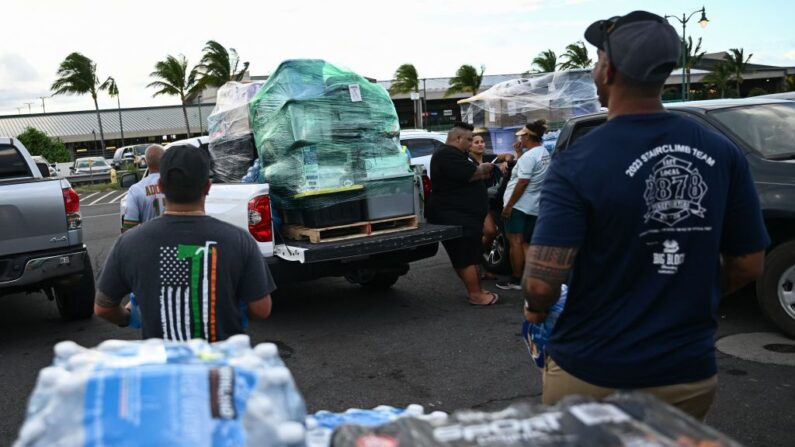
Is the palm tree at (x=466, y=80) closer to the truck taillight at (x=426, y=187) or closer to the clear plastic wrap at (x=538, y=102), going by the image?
the clear plastic wrap at (x=538, y=102)

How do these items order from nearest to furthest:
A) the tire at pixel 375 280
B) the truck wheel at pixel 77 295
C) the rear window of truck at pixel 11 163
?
the truck wheel at pixel 77 295
the rear window of truck at pixel 11 163
the tire at pixel 375 280

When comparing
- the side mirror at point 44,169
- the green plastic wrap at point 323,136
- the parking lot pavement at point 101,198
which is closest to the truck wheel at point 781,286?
the green plastic wrap at point 323,136

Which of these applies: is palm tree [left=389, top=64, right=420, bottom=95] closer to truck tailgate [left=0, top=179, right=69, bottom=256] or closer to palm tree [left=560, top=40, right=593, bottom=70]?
palm tree [left=560, top=40, right=593, bottom=70]

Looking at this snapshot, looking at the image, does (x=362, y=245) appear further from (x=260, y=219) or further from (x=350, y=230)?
(x=260, y=219)

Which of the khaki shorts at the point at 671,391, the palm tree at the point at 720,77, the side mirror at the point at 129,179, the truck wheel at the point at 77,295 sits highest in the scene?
the palm tree at the point at 720,77

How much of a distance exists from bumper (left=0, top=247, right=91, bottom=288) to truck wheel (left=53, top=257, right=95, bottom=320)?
27 centimetres

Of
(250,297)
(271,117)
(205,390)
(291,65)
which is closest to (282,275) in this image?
(271,117)

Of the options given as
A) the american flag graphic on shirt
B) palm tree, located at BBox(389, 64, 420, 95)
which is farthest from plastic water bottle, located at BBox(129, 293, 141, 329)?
palm tree, located at BBox(389, 64, 420, 95)

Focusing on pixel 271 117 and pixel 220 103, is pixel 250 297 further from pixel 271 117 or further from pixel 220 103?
pixel 220 103

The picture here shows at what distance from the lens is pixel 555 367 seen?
7.72 feet

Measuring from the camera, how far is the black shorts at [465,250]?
717 cm

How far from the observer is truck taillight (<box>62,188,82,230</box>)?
6.59 meters

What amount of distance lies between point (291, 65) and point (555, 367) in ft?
16.3

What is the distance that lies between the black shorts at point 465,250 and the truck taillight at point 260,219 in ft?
6.12
